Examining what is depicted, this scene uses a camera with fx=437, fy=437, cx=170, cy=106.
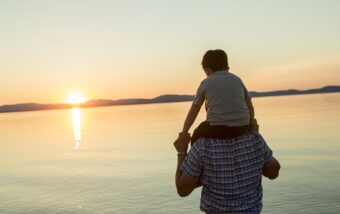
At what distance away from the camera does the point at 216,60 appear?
13.0ft

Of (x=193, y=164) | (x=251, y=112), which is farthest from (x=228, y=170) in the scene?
(x=251, y=112)

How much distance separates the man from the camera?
3.76 meters

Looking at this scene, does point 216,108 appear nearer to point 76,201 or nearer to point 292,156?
point 76,201

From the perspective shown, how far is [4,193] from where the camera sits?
2495 cm

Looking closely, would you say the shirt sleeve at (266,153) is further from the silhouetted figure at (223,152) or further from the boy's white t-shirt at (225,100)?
the boy's white t-shirt at (225,100)

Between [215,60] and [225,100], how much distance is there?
1.31 feet

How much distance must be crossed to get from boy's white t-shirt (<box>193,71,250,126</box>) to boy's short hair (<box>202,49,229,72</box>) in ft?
0.29

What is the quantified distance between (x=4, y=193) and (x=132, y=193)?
25.5ft

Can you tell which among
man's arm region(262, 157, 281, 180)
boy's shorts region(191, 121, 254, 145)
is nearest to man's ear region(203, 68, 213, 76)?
boy's shorts region(191, 121, 254, 145)

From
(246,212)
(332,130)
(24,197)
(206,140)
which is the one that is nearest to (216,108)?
(206,140)

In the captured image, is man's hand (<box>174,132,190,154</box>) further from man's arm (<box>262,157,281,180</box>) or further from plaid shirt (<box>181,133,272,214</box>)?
man's arm (<box>262,157,281,180</box>)

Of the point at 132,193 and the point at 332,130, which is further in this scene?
the point at 332,130

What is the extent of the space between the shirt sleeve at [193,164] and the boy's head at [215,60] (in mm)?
731

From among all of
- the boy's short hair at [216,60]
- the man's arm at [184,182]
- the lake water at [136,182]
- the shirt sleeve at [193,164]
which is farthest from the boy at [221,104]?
the lake water at [136,182]
